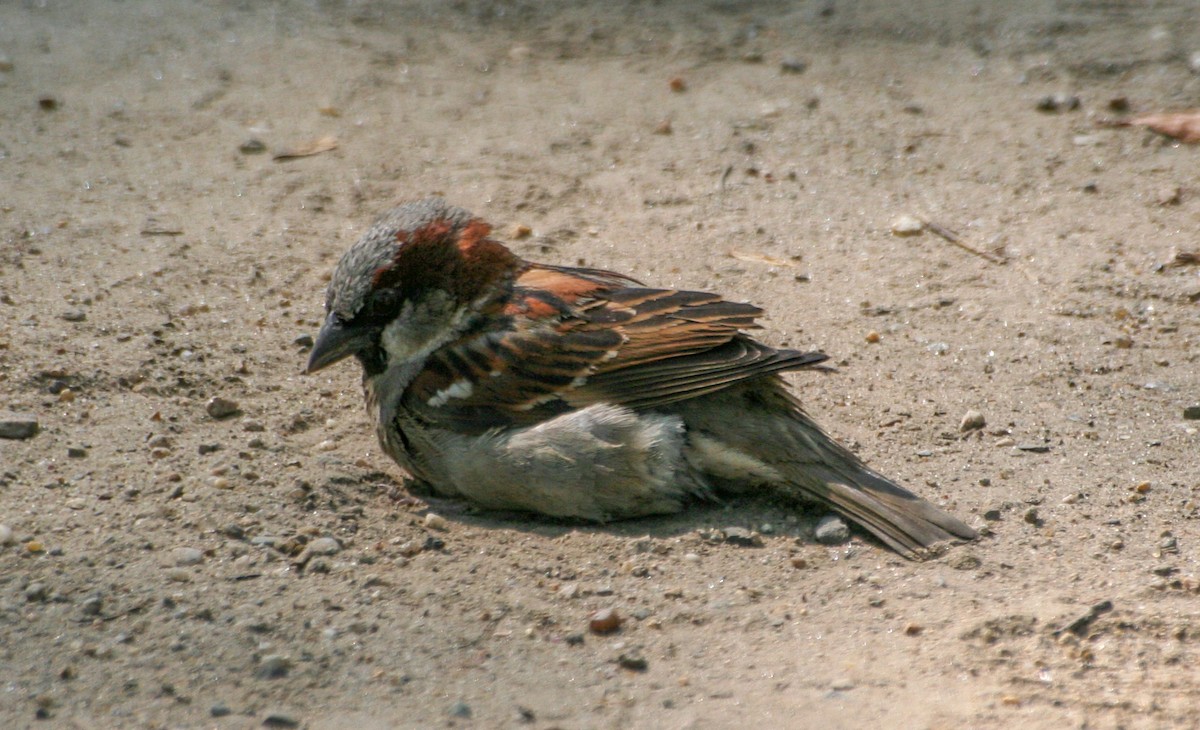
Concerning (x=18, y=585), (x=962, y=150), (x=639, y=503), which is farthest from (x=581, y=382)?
(x=962, y=150)

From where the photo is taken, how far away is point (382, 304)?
4.70 m

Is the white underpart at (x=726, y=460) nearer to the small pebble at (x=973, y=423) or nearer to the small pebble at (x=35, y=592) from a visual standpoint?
the small pebble at (x=973, y=423)

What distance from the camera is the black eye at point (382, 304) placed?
4.68 metres

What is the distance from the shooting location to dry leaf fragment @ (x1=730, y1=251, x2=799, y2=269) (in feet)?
20.1

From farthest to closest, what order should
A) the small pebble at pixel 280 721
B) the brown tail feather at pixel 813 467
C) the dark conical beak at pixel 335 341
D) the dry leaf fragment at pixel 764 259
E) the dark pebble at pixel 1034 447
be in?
the dry leaf fragment at pixel 764 259
the dark pebble at pixel 1034 447
the dark conical beak at pixel 335 341
the brown tail feather at pixel 813 467
the small pebble at pixel 280 721

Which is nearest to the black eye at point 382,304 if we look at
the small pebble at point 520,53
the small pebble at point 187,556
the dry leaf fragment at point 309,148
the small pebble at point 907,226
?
the small pebble at point 187,556

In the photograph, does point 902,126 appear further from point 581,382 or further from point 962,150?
point 581,382

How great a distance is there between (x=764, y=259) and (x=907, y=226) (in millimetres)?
741

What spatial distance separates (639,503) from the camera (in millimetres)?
4500

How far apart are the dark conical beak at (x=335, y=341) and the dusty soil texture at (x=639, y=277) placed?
1.11 ft

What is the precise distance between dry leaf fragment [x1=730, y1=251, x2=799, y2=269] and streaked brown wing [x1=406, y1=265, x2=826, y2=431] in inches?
55.8

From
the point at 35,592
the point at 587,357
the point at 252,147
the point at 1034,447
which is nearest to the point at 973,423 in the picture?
the point at 1034,447

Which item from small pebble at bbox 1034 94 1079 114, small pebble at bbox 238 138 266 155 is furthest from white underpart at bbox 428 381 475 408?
small pebble at bbox 1034 94 1079 114

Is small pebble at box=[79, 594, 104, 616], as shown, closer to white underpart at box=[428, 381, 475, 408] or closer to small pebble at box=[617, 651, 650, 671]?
white underpart at box=[428, 381, 475, 408]
